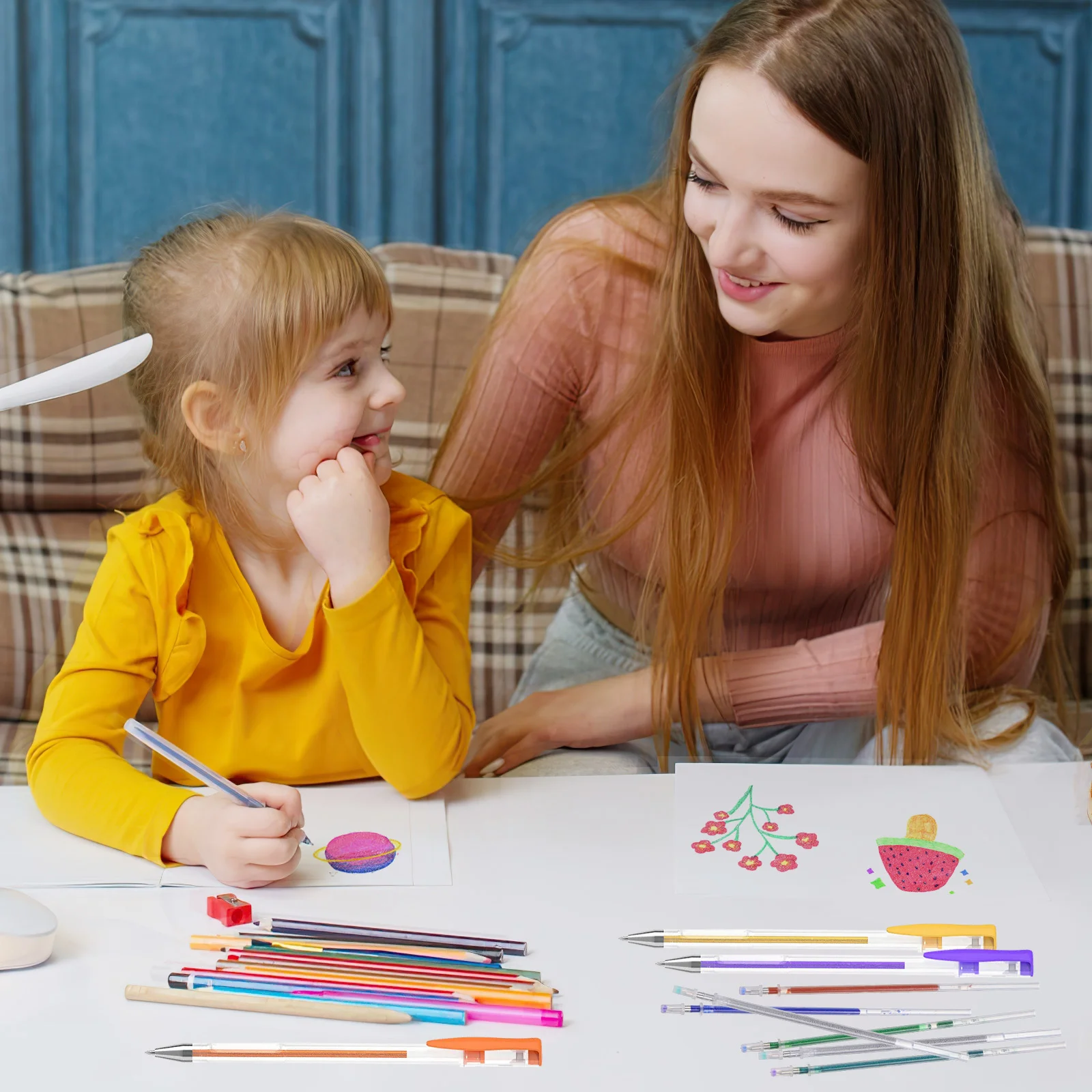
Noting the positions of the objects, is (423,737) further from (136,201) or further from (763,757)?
(136,201)

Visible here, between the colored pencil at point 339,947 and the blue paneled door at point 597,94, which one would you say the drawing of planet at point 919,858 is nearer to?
the colored pencil at point 339,947

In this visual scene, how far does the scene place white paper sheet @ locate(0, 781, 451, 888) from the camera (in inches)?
32.8

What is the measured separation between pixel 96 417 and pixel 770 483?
2.66 ft

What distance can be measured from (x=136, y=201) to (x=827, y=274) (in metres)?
1.72

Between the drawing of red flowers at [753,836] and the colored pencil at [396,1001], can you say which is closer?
the colored pencil at [396,1001]

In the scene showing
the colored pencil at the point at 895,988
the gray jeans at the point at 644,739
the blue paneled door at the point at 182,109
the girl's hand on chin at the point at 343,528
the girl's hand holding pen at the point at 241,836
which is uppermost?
the blue paneled door at the point at 182,109

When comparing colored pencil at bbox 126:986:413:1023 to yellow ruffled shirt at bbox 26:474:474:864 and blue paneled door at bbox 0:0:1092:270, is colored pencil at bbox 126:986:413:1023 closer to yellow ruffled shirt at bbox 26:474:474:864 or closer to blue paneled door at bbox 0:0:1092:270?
yellow ruffled shirt at bbox 26:474:474:864

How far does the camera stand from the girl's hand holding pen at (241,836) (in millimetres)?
812

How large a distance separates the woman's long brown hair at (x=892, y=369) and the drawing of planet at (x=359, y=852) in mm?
391

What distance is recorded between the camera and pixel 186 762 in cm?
80

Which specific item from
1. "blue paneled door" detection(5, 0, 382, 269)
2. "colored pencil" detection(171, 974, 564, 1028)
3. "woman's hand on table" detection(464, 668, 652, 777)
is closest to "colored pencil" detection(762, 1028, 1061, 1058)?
"colored pencil" detection(171, 974, 564, 1028)

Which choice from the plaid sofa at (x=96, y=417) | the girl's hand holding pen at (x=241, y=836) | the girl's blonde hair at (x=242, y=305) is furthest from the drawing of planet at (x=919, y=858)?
the plaid sofa at (x=96, y=417)

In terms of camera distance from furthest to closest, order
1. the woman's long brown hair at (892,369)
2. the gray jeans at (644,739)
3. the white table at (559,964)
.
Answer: the gray jeans at (644,739) < the woman's long brown hair at (892,369) < the white table at (559,964)

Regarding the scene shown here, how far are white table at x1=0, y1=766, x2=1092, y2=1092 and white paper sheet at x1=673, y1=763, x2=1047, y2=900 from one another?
17 mm
